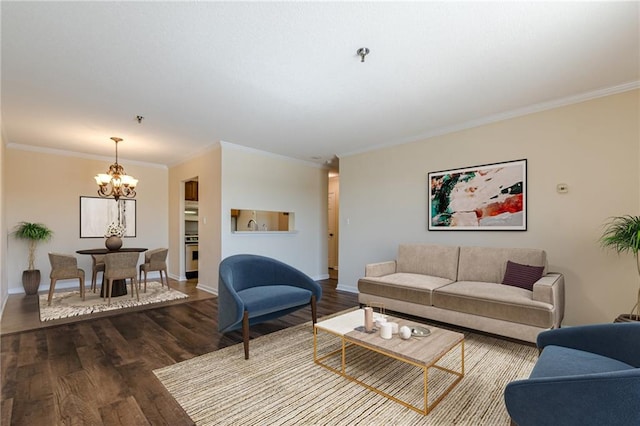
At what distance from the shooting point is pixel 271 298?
114 inches

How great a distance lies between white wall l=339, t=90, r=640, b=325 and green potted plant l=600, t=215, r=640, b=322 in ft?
0.24

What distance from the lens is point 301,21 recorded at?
2.03m

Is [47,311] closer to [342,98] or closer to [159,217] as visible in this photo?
[159,217]

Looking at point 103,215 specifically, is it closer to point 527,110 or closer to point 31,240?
point 31,240

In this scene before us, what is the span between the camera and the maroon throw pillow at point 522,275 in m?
3.07

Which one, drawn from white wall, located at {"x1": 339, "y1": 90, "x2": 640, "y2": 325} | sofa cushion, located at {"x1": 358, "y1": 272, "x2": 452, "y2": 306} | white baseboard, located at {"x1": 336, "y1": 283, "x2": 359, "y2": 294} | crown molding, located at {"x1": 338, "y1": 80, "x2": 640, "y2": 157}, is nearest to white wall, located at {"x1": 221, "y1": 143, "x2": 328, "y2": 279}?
white baseboard, located at {"x1": 336, "y1": 283, "x2": 359, "y2": 294}

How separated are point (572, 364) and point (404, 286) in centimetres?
Answer: 207

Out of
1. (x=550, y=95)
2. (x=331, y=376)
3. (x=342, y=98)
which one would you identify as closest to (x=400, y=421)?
(x=331, y=376)

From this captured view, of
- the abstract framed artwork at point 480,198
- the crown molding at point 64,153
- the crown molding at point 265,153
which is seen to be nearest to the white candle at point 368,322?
the abstract framed artwork at point 480,198

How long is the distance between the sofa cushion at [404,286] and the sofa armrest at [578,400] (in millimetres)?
2122

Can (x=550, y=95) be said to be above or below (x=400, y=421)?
above

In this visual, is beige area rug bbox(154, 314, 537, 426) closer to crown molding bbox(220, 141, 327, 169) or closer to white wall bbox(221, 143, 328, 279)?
white wall bbox(221, 143, 328, 279)

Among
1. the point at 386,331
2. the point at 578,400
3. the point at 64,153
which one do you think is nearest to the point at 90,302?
the point at 64,153

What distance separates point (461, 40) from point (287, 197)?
4.23m
